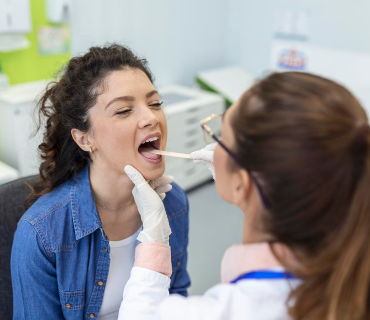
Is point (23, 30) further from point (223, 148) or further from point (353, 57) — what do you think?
point (353, 57)

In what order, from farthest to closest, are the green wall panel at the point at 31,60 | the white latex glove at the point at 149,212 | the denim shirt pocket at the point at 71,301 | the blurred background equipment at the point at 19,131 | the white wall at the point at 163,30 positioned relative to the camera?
the white wall at the point at 163,30
the green wall panel at the point at 31,60
the blurred background equipment at the point at 19,131
the denim shirt pocket at the point at 71,301
the white latex glove at the point at 149,212

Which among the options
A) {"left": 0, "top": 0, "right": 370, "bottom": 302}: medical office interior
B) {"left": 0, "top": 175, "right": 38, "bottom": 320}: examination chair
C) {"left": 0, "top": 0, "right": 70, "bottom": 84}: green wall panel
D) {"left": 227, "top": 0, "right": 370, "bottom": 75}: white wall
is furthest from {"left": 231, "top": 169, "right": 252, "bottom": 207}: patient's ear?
{"left": 227, "top": 0, "right": 370, "bottom": 75}: white wall

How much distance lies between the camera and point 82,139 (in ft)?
4.01

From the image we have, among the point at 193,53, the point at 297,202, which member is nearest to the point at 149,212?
the point at 297,202

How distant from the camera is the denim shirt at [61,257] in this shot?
1103mm

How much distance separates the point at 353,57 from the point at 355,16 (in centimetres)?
47

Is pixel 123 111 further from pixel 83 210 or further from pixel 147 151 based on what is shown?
pixel 83 210

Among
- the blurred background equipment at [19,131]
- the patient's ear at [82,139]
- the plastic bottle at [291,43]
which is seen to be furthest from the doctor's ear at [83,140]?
the plastic bottle at [291,43]

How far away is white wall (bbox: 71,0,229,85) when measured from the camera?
2.72 metres

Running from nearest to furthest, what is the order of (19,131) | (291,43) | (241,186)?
(241,186)
(19,131)
(291,43)

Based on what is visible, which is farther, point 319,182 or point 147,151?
point 147,151

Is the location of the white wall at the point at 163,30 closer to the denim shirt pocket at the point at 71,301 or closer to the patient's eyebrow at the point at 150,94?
the patient's eyebrow at the point at 150,94

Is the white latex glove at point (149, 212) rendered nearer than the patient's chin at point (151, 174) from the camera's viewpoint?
Yes

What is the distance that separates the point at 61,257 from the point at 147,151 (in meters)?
0.38
